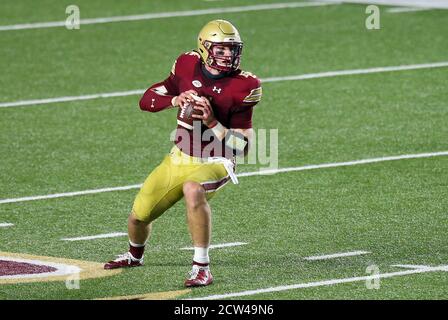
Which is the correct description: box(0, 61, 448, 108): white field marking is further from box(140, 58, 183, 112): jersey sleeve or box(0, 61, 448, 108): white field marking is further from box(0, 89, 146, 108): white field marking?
box(140, 58, 183, 112): jersey sleeve

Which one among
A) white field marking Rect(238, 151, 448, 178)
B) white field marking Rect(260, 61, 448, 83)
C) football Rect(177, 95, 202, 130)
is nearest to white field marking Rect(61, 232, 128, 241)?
football Rect(177, 95, 202, 130)

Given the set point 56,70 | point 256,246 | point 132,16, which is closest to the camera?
point 256,246

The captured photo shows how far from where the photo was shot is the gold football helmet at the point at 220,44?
8531mm

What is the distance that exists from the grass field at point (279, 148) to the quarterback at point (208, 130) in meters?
0.47

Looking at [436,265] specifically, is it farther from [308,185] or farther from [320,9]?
[320,9]

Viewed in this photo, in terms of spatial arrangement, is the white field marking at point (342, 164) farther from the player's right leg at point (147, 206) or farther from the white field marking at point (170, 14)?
the white field marking at point (170, 14)

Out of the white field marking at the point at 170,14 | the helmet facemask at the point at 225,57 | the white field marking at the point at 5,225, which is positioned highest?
the white field marking at the point at 170,14

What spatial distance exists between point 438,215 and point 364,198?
0.75 metres

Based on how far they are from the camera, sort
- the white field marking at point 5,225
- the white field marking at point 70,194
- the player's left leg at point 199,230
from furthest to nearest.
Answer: the white field marking at point 70,194, the white field marking at point 5,225, the player's left leg at point 199,230

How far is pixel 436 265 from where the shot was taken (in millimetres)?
8688

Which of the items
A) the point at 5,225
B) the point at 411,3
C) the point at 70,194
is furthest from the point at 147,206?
the point at 411,3

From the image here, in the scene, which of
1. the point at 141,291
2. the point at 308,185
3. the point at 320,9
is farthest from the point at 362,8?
the point at 141,291

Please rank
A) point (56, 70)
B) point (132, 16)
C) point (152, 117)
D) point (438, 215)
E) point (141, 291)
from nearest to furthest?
point (141, 291)
point (438, 215)
point (152, 117)
point (56, 70)
point (132, 16)

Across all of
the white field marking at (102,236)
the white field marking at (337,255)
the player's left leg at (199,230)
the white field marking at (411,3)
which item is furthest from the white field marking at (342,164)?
the white field marking at (411,3)
